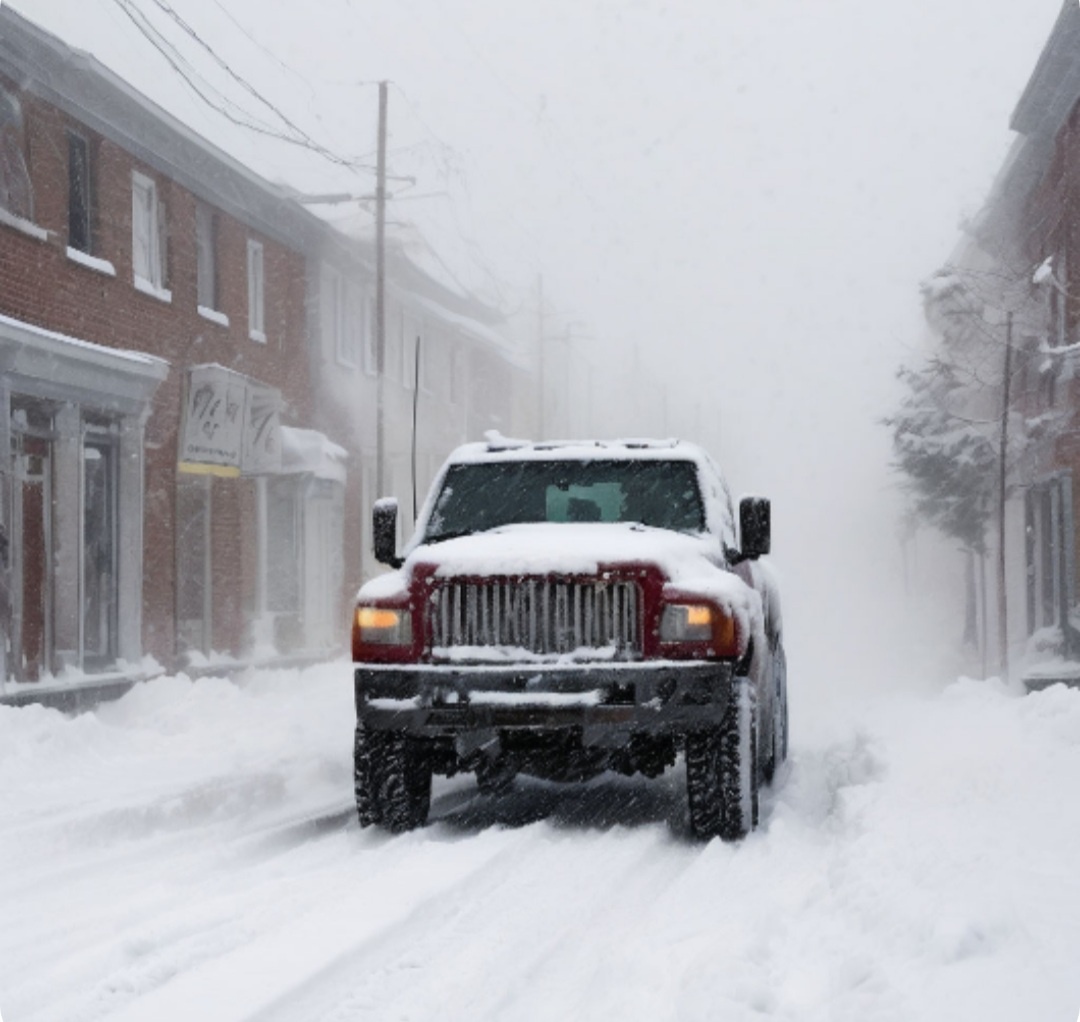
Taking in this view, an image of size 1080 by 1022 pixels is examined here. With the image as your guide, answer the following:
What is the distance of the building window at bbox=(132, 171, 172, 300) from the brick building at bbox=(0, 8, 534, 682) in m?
0.03

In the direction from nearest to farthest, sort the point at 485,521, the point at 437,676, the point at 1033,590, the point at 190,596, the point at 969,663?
1. the point at 437,676
2. the point at 485,521
3. the point at 190,596
4. the point at 1033,590
5. the point at 969,663

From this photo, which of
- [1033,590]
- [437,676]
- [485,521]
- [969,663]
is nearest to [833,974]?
[437,676]

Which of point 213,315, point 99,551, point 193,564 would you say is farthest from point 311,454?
point 99,551

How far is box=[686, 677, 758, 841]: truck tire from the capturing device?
A: 795cm

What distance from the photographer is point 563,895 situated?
659 cm

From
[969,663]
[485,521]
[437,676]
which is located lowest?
[969,663]

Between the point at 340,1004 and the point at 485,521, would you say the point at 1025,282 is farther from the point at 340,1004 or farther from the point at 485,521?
the point at 340,1004

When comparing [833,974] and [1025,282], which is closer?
[833,974]

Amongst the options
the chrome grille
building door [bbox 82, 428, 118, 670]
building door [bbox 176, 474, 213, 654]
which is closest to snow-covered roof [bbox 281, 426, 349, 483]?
building door [bbox 176, 474, 213, 654]

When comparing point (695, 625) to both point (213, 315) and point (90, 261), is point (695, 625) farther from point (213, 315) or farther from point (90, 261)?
point (213, 315)

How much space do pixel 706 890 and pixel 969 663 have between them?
26.0m

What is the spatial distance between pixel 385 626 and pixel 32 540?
32.1ft

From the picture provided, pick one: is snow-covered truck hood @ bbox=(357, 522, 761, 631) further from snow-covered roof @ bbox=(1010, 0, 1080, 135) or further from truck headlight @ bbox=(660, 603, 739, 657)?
snow-covered roof @ bbox=(1010, 0, 1080, 135)

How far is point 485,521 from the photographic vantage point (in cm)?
945
